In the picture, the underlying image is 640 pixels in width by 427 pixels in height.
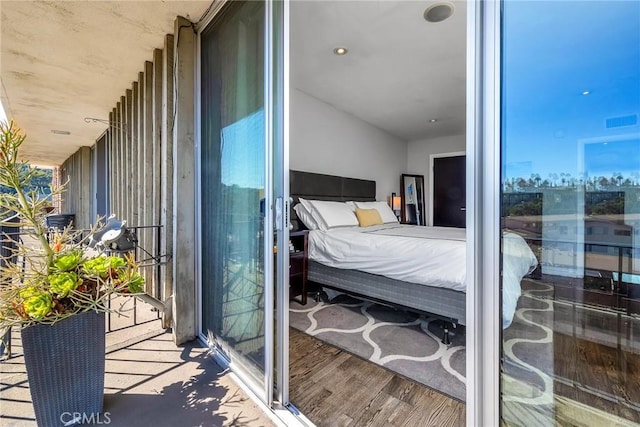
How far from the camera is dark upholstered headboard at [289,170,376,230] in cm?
354

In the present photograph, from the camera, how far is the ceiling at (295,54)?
2.20m

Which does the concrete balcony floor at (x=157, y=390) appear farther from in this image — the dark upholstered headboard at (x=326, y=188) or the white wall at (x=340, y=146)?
the white wall at (x=340, y=146)

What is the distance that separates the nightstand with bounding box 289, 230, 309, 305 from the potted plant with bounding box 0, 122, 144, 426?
1708 millimetres

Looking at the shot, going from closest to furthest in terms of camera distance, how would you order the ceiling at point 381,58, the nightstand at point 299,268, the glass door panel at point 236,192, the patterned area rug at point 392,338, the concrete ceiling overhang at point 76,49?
the glass door panel at point 236,192, the patterned area rug at point 392,338, the concrete ceiling overhang at point 76,49, the ceiling at point 381,58, the nightstand at point 299,268

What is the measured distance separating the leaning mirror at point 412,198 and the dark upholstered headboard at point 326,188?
1.27m

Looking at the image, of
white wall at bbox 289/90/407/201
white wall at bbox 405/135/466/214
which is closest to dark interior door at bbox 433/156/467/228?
white wall at bbox 405/135/466/214

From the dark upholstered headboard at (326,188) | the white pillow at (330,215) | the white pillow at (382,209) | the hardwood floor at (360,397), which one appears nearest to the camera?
the hardwood floor at (360,397)

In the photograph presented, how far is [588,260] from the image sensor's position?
71cm

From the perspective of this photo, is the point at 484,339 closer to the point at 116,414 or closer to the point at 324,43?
the point at 116,414

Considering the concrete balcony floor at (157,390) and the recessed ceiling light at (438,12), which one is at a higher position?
the recessed ceiling light at (438,12)

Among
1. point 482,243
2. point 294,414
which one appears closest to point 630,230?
point 482,243

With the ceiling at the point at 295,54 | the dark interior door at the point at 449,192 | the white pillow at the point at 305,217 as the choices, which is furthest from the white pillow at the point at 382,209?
the dark interior door at the point at 449,192

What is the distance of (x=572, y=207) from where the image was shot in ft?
2.31

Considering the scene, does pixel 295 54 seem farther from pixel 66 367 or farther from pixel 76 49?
pixel 66 367
